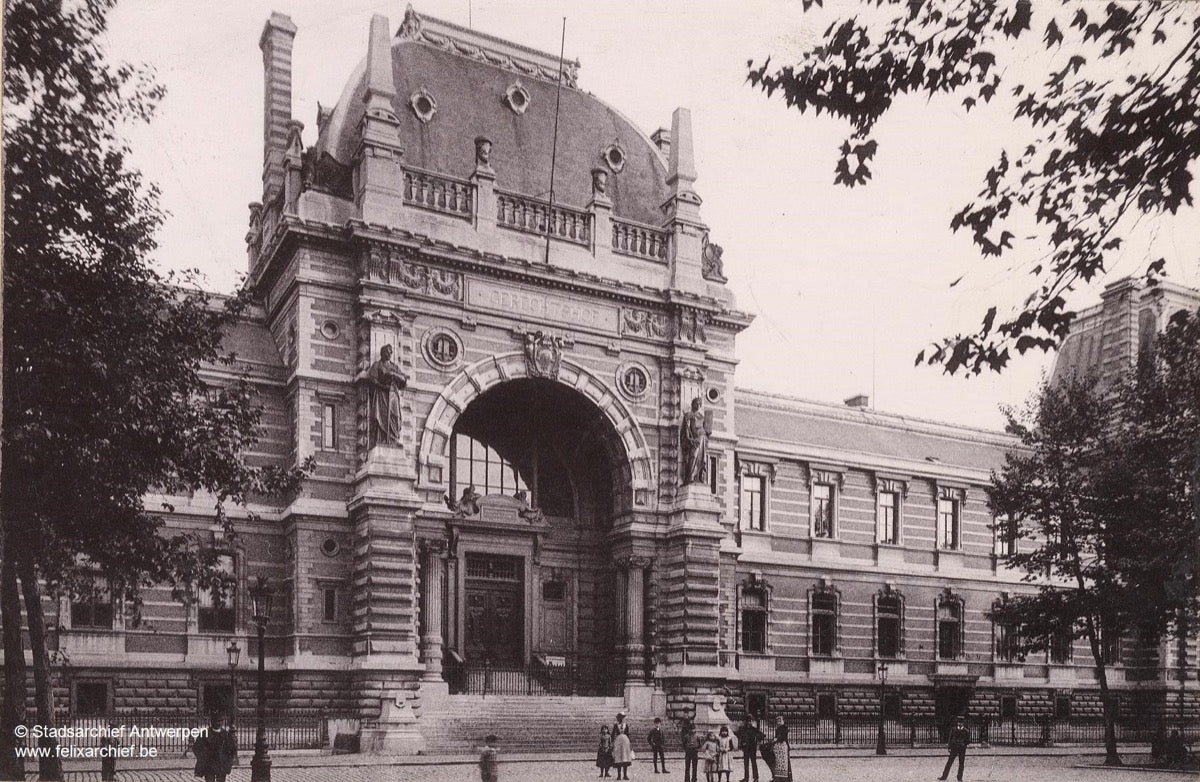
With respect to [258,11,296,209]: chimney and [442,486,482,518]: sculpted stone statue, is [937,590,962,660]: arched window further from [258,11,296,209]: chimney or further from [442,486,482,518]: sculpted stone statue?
[258,11,296,209]: chimney

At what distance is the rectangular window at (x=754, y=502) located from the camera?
3925 centimetres

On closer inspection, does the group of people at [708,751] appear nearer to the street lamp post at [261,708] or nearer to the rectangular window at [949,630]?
the street lamp post at [261,708]

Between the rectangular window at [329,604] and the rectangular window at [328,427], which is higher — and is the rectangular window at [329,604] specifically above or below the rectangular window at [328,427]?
below

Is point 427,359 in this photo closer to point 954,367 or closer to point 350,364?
point 350,364

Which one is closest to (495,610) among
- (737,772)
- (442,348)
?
(442,348)

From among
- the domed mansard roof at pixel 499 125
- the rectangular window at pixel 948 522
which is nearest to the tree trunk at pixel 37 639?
the domed mansard roof at pixel 499 125

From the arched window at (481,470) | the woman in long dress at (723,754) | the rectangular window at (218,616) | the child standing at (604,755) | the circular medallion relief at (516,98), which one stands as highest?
the circular medallion relief at (516,98)

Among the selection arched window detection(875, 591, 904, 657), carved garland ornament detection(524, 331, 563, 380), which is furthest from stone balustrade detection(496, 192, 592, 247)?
arched window detection(875, 591, 904, 657)

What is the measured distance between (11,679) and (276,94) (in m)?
24.5

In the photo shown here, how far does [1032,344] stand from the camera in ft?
39.8

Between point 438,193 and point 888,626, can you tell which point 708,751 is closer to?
point 438,193

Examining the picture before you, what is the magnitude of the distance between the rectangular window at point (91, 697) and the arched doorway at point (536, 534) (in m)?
9.14

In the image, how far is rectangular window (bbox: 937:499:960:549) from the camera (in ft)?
141

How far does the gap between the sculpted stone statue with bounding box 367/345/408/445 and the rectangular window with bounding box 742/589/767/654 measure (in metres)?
14.6
